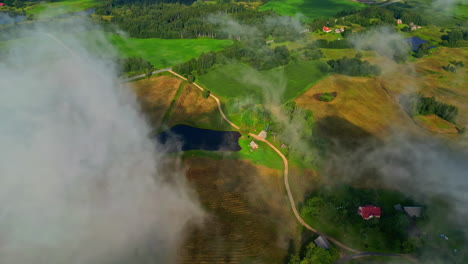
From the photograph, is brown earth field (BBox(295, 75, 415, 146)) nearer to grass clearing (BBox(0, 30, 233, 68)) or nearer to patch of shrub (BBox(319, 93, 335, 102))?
patch of shrub (BBox(319, 93, 335, 102))

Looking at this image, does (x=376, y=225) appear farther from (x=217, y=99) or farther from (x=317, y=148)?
(x=217, y=99)

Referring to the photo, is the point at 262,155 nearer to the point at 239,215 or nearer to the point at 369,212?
the point at 239,215

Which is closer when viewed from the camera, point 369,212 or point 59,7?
point 369,212

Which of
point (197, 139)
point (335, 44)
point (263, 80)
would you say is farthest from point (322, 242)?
point (335, 44)

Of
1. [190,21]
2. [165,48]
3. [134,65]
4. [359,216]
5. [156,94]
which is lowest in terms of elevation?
[359,216]

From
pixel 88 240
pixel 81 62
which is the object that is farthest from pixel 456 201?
pixel 81 62

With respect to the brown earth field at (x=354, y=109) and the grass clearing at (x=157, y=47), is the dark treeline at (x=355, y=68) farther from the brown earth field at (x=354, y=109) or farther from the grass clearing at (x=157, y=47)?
the grass clearing at (x=157, y=47)

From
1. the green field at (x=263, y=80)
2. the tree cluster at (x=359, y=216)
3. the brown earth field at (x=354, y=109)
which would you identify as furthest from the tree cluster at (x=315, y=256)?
the green field at (x=263, y=80)
